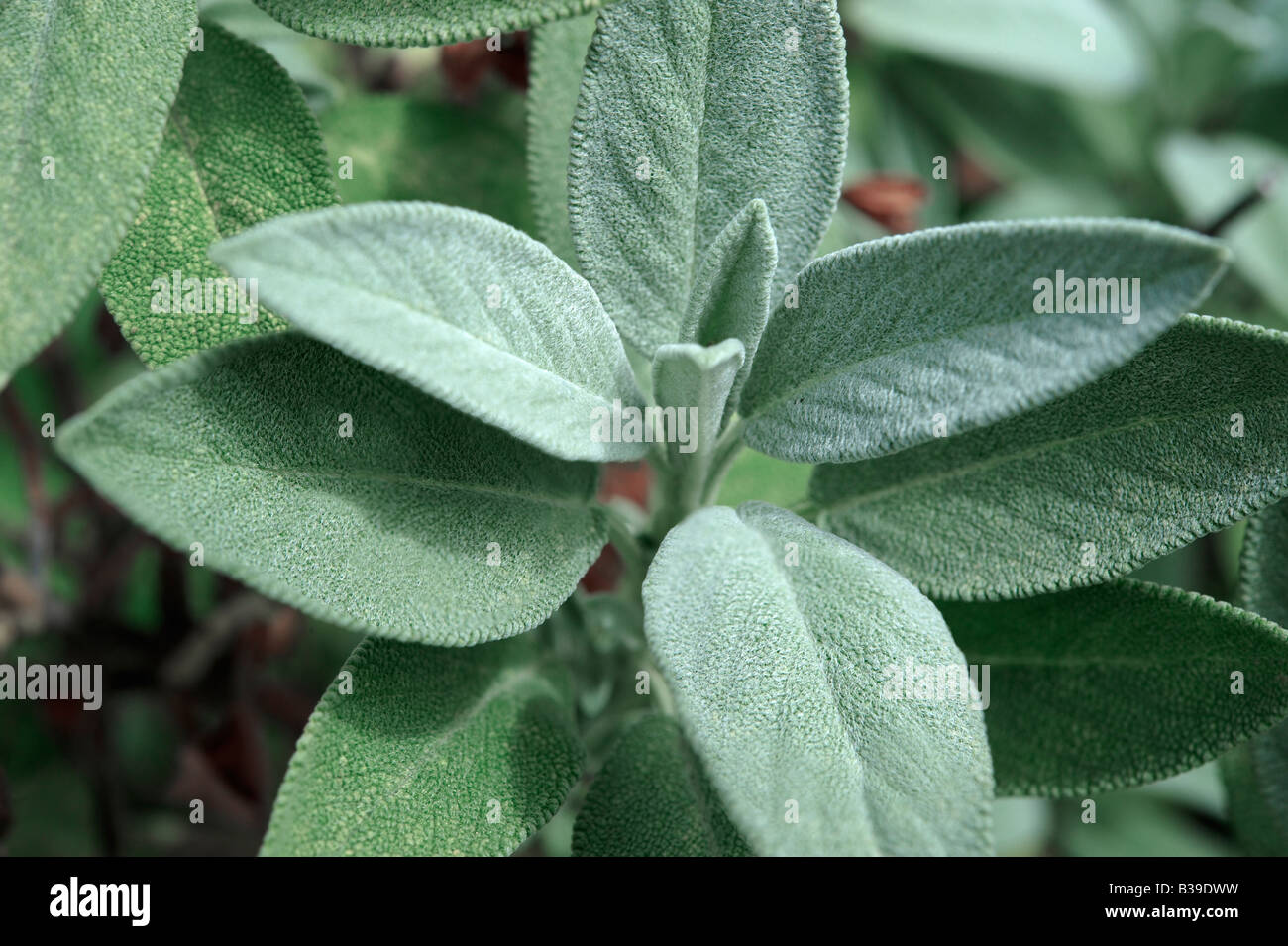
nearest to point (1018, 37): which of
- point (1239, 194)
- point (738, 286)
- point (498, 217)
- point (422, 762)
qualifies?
point (1239, 194)

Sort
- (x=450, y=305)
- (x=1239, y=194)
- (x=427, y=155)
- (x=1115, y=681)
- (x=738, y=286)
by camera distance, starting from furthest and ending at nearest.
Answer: (x=1239, y=194) < (x=427, y=155) < (x=1115, y=681) < (x=738, y=286) < (x=450, y=305)

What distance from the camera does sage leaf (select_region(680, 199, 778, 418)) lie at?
0.63 m

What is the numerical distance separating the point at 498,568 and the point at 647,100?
0.99 feet

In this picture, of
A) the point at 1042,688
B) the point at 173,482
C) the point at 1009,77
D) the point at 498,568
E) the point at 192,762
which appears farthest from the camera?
the point at 1009,77

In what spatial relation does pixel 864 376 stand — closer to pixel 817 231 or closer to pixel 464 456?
pixel 817 231

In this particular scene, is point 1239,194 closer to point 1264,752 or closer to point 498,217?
point 1264,752

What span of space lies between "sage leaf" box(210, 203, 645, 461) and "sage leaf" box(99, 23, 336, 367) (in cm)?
16

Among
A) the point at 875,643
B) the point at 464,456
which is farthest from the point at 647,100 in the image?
the point at 875,643

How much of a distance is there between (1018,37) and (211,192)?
3.33ft

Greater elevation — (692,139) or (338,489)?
(692,139)

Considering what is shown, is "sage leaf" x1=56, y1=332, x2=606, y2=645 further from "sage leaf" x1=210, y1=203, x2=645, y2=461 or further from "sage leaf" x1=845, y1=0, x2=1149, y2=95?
"sage leaf" x1=845, y1=0, x2=1149, y2=95

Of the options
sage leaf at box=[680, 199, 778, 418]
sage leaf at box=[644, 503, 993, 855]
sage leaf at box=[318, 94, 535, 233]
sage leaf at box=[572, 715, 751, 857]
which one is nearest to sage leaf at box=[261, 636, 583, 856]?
sage leaf at box=[572, 715, 751, 857]

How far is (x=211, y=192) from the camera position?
0.70m

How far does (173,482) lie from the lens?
549 millimetres
